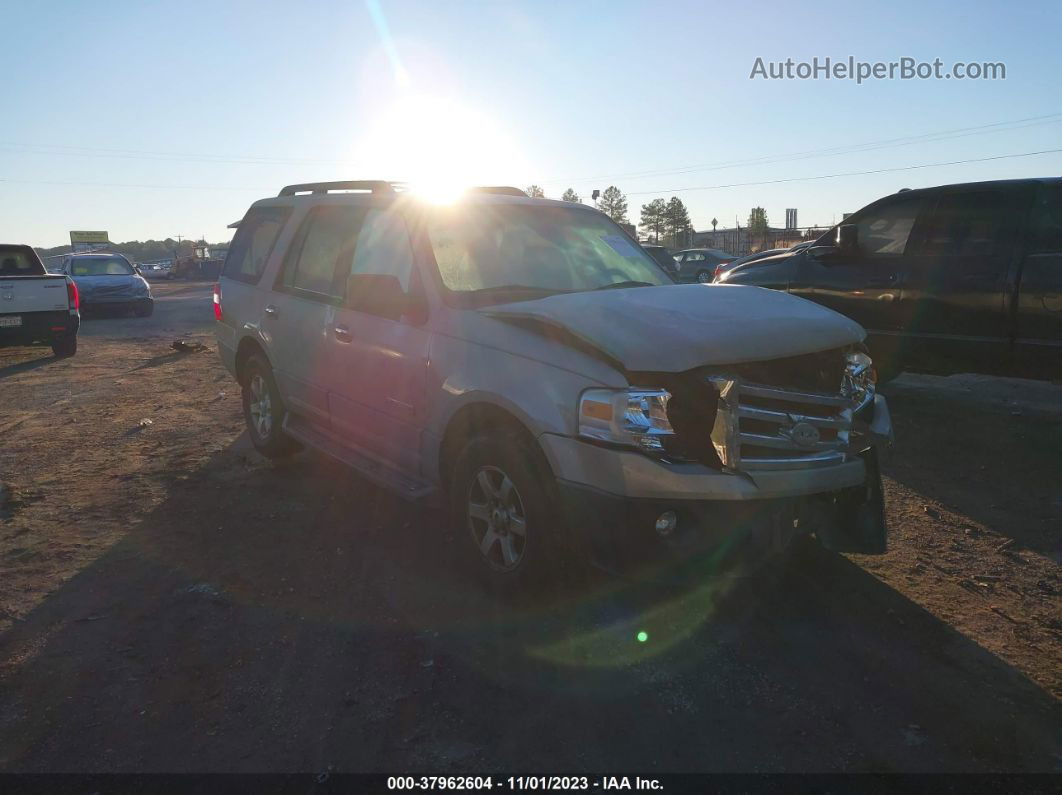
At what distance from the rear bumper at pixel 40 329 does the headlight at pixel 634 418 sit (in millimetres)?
11993

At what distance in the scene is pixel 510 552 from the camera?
143 inches

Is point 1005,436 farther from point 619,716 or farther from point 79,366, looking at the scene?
point 79,366

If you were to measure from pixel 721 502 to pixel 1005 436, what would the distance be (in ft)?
15.7

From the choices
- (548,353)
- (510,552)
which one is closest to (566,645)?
(510,552)

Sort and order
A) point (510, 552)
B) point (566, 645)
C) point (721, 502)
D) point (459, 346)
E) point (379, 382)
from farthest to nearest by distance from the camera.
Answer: point (379, 382) < point (459, 346) < point (510, 552) < point (566, 645) < point (721, 502)

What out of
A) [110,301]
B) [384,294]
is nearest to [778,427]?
[384,294]

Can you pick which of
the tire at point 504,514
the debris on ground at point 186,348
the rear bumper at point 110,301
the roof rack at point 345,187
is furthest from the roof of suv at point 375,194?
the rear bumper at point 110,301

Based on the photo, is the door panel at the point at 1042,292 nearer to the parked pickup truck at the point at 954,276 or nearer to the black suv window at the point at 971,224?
the parked pickup truck at the point at 954,276

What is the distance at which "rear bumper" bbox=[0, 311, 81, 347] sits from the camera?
39.3 feet

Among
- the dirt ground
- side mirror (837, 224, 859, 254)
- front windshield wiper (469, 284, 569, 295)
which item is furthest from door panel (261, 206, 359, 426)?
side mirror (837, 224, 859, 254)

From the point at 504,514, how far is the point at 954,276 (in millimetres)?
5222

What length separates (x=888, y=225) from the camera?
7422mm

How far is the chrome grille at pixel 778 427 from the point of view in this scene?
10.3ft

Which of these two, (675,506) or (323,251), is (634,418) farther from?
(323,251)
